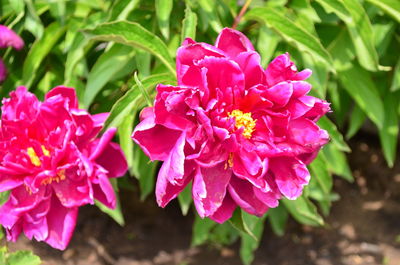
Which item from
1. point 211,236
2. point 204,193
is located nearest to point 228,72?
point 204,193

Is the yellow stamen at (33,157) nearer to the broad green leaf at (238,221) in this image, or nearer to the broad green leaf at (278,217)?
the broad green leaf at (238,221)

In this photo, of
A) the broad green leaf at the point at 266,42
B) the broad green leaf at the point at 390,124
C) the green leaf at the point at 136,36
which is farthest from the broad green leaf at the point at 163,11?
the broad green leaf at the point at 390,124

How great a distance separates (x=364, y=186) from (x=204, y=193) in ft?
4.73

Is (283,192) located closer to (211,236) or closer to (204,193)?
(204,193)

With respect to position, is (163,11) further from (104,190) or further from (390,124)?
(390,124)

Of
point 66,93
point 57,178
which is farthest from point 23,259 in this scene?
Answer: point 66,93

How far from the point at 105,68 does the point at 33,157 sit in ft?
1.04

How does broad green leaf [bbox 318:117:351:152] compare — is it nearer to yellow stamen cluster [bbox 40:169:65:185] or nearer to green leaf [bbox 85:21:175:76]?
green leaf [bbox 85:21:175:76]

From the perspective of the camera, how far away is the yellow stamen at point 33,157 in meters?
0.99

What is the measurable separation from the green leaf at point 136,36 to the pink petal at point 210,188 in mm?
236

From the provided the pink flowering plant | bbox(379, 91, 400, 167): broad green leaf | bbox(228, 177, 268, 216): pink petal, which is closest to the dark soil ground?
bbox(379, 91, 400, 167): broad green leaf

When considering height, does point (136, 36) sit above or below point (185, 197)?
above

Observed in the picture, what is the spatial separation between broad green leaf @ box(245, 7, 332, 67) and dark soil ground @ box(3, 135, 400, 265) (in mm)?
1012

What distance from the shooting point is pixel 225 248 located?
197cm
